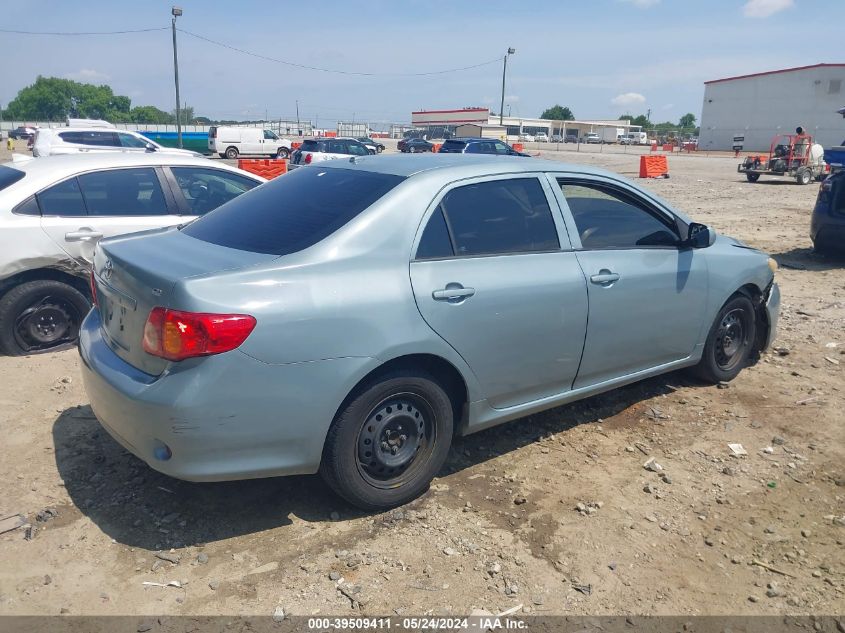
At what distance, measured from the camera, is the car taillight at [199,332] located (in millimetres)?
2875

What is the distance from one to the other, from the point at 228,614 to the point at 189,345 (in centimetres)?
110

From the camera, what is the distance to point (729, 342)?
5305 millimetres

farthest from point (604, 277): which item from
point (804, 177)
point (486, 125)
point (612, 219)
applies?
Result: point (486, 125)

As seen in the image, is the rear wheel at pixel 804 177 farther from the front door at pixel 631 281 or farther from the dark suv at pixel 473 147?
the front door at pixel 631 281

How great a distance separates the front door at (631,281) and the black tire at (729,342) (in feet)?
1.16

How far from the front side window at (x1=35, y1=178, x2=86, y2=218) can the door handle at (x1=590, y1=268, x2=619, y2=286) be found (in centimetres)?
423

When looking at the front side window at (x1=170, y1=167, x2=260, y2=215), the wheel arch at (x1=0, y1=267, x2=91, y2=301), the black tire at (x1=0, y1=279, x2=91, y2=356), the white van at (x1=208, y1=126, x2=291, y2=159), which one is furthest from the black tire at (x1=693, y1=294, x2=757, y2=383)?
the white van at (x1=208, y1=126, x2=291, y2=159)

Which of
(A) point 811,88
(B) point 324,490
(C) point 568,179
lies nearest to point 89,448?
(B) point 324,490

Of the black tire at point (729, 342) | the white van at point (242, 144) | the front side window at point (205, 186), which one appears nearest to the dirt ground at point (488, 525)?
the black tire at point (729, 342)

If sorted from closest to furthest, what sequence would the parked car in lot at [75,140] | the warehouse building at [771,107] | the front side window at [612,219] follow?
the front side window at [612,219]
the parked car in lot at [75,140]
the warehouse building at [771,107]

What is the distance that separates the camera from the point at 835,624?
2.86 metres

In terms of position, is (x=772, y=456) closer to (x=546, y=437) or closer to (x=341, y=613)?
(x=546, y=437)

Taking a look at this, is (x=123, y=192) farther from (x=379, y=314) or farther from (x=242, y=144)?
(x=242, y=144)

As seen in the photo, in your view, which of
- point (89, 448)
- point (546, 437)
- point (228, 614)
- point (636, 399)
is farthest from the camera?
point (636, 399)
